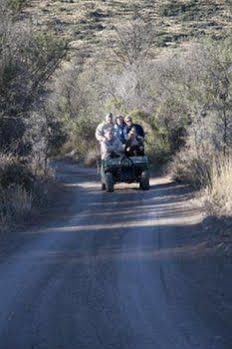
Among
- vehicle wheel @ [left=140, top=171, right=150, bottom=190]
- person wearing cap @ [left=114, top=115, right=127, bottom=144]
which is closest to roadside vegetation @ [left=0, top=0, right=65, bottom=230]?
person wearing cap @ [left=114, top=115, right=127, bottom=144]

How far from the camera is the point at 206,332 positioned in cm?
708

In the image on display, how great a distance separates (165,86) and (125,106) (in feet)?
16.0

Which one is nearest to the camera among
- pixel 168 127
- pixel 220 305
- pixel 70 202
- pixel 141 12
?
pixel 220 305

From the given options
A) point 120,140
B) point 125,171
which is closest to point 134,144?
point 120,140

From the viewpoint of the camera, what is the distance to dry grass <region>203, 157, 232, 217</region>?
45.9 ft

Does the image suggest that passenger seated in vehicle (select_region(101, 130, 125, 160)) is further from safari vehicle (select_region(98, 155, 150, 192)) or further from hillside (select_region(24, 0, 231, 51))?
hillside (select_region(24, 0, 231, 51))

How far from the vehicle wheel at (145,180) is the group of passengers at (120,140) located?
1.09m

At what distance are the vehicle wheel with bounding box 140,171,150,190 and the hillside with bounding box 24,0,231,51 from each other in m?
34.3

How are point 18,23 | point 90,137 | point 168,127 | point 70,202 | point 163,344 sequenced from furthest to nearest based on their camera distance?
1. point 90,137
2. point 168,127
3. point 18,23
4. point 70,202
5. point 163,344

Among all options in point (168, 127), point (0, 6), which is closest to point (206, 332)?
point (0, 6)

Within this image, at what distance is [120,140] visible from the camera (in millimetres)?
21266

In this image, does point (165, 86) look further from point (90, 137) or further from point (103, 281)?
point (103, 281)

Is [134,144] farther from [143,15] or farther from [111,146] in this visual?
[143,15]

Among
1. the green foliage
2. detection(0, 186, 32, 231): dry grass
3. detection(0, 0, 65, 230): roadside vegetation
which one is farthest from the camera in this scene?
the green foliage
